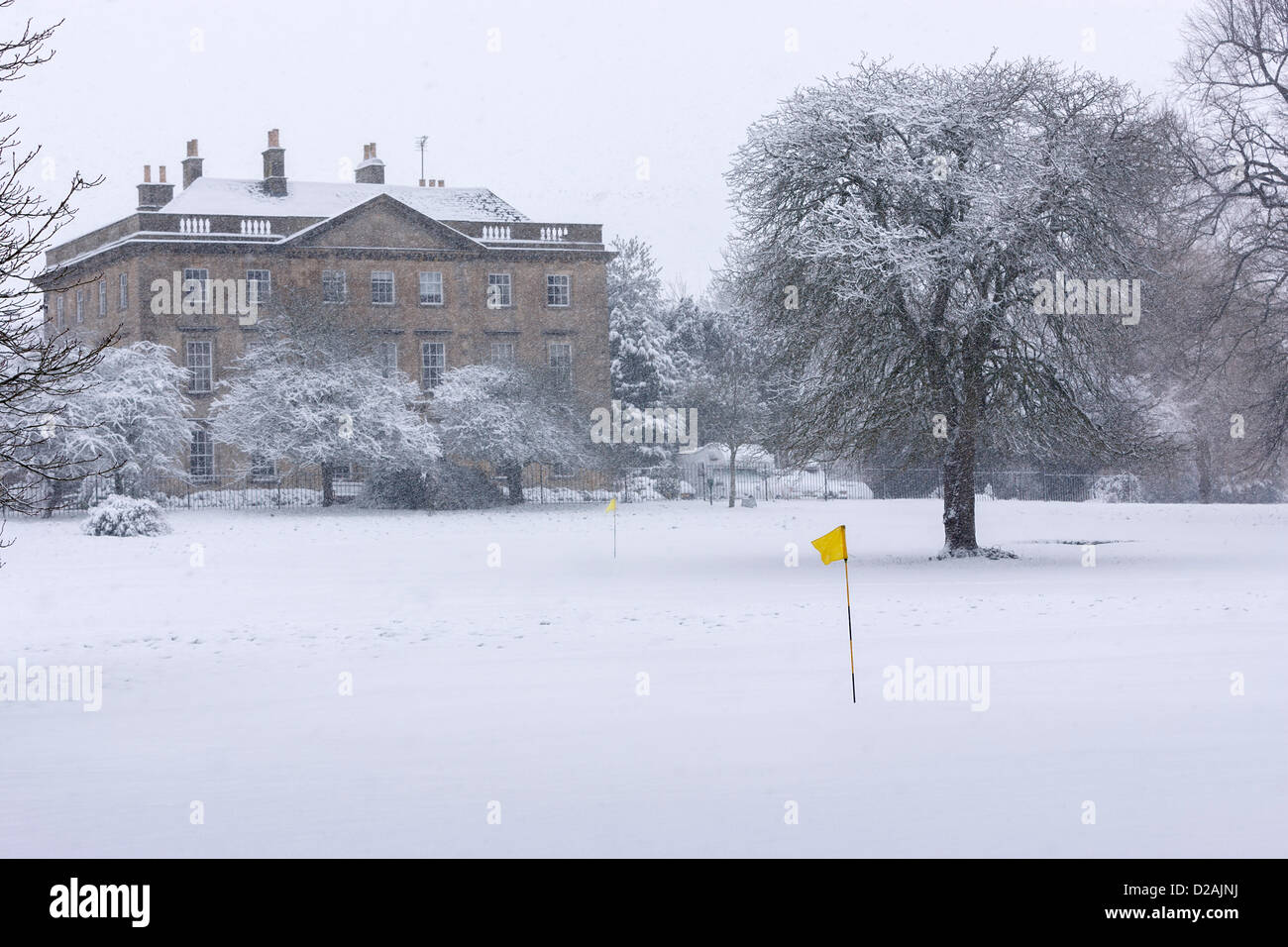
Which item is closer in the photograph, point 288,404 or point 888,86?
point 888,86

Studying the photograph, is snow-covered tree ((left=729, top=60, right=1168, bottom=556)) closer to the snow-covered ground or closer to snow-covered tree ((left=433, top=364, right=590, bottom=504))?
the snow-covered ground

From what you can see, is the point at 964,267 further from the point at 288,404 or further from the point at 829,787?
the point at 288,404

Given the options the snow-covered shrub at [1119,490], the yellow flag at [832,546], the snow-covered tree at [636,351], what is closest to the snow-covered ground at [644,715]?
the yellow flag at [832,546]

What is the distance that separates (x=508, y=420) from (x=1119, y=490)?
27.5 m

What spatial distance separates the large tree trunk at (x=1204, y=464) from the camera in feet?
188

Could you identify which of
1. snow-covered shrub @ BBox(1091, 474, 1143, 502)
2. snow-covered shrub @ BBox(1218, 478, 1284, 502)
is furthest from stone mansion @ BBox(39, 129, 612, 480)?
snow-covered shrub @ BBox(1218, 478, 1284, 502)

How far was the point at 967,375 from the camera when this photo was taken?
82.8 ft

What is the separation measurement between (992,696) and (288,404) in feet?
124

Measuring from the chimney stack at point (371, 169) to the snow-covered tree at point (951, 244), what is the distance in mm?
40410

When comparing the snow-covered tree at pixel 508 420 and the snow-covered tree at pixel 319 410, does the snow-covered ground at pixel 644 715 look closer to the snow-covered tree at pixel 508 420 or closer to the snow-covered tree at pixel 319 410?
the snow-covered tree at pixel 319 410

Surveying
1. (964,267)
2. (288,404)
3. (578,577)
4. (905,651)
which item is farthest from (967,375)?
(288,404)

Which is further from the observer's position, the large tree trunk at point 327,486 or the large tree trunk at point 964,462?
the large tree trunk at point 327,486

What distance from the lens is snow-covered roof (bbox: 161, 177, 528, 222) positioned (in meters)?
57.8

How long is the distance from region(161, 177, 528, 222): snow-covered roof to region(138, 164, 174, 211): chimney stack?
64cm
